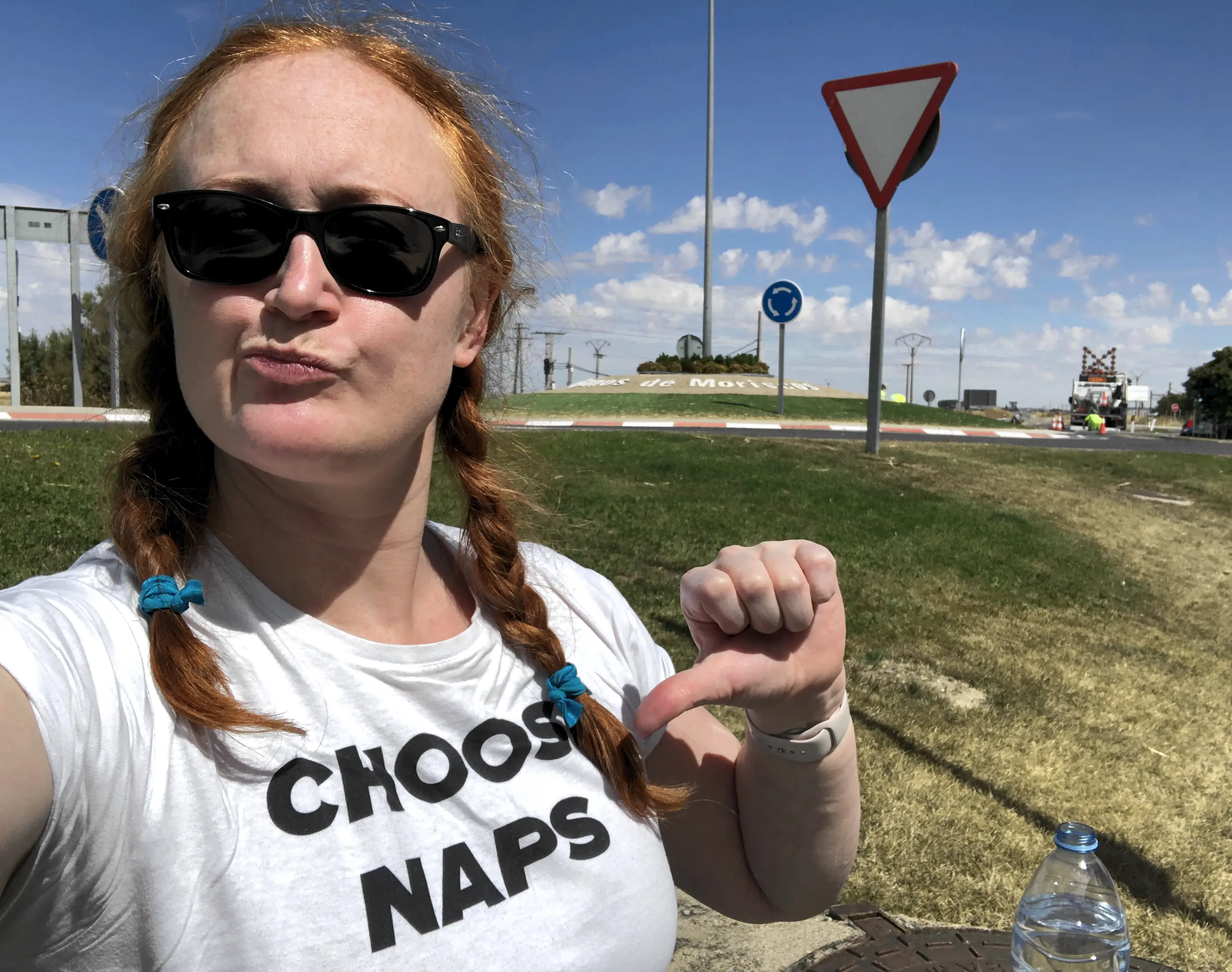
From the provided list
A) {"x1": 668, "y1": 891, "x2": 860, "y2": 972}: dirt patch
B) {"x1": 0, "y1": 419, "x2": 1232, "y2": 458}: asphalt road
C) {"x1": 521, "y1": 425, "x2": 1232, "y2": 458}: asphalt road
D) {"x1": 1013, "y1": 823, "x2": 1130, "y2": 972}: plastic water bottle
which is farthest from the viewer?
{"x1": 521, "y1": 425, "x2": 1232, "y2": 458}: asphalt road

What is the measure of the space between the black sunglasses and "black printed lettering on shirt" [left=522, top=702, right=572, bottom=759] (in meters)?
0.65

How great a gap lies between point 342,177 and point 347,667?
66 centimetres

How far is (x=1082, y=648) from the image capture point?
→ 5277 millimetres

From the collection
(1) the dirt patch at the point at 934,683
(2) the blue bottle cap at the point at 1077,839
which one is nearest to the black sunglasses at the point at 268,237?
(2) the blue bottle cap at the point at 1077,839

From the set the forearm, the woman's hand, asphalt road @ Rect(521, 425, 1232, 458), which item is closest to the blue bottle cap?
the forearm

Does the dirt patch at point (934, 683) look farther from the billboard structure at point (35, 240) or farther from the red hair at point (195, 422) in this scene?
the billboard structure at point (35, 240)

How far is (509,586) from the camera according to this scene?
1.54m

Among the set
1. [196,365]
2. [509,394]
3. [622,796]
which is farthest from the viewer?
[509,394]

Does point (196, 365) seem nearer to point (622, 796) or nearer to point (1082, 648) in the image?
point (622, 796)

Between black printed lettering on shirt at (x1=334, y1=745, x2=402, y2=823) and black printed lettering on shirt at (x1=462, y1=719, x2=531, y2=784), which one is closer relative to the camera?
black printed lettering on shirt at (x1=334, y1=745, x2=402, y2=823)

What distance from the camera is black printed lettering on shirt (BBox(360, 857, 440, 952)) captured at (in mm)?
1085

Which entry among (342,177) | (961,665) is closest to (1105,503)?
(961,665)

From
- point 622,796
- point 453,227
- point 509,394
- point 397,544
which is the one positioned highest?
point 453,227

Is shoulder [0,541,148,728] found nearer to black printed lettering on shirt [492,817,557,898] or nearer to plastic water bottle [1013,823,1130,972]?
black printed lettering on shirt [492,817,557,898]
